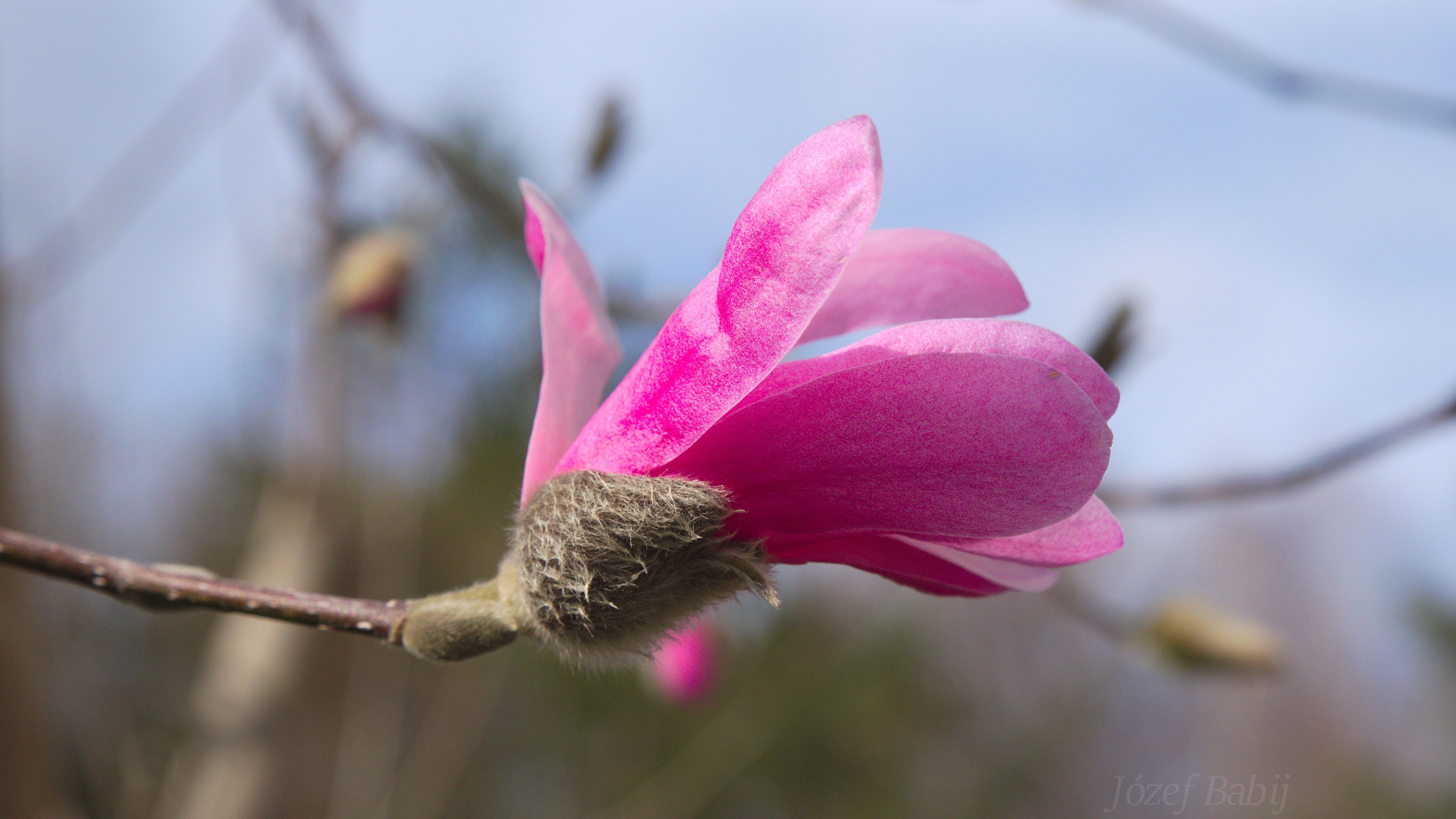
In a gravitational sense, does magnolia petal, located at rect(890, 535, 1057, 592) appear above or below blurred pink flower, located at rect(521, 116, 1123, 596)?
below

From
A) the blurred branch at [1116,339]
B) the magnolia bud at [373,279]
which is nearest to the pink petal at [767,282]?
the blurred branch at [1116,339]

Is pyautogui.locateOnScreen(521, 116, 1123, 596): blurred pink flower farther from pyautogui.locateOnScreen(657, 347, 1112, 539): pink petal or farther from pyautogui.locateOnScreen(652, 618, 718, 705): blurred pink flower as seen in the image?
pyautogui.locateOnScreen(652, 618, 718, 705): blurred pink flower

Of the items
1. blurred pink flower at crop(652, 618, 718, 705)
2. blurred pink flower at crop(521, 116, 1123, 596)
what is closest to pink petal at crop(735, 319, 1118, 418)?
blurred pink flower at crop(521, 116, 1123, 596)

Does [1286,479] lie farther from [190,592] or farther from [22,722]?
[22,722]

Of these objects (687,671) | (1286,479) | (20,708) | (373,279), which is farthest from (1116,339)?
(20,708)

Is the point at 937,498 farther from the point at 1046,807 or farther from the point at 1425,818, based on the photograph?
the point at 1046,807

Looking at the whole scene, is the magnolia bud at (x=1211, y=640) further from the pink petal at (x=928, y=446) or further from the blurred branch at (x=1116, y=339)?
the pink petal at (x=928, y=446)
